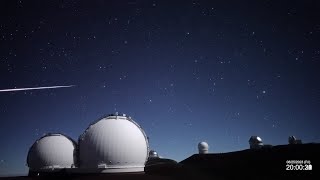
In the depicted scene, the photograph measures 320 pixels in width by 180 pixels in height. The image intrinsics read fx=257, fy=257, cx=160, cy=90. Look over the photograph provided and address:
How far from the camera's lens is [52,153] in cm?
2227

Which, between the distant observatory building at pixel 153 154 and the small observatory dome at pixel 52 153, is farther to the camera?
the distant observatory building at pixel 153 154

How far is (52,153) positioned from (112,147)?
6675 mm

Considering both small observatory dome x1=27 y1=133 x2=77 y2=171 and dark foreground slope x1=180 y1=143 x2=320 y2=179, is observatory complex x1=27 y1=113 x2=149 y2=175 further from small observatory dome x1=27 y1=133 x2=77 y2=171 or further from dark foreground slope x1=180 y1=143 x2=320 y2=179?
dark foreground slope x1=180 y1=143 x2=320 y2=179

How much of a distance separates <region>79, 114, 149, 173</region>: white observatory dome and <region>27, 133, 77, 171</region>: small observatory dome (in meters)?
2.20

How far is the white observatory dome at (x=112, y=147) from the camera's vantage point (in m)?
19.0

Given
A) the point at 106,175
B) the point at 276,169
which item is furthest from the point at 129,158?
the point at 276,169

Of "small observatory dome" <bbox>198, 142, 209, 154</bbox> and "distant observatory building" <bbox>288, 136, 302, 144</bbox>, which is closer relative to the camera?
"distant observatory building" <bbox>288, 136, 302, 144</bbox>

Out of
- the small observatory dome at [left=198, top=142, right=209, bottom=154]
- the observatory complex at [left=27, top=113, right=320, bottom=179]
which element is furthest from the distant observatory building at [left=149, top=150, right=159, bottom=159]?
the observatory complex at [left=27, top=113, right=320, bottom=179]

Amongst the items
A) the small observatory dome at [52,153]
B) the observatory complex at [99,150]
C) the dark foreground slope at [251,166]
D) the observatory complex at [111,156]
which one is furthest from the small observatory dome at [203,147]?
the small observatory dome at [52,153]

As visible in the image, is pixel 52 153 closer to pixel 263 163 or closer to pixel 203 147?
pixel 263 163

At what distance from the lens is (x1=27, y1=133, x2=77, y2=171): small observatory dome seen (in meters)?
22.0

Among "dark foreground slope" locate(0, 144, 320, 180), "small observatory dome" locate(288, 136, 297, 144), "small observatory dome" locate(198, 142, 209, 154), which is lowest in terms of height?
"dark foreground slope" locate(0, 144, 320, 180)

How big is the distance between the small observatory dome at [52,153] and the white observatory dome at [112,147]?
2201mm

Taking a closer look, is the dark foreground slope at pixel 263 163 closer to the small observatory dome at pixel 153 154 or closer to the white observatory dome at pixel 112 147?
the white observatory dome at pixel 112 147
